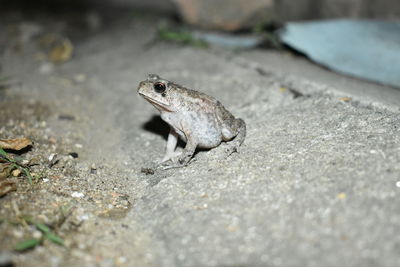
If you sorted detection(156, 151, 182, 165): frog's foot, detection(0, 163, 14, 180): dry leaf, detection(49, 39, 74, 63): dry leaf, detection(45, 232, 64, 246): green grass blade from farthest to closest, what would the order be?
detection(49, 39, 74, 63): dry leaf, detection(156, 151, 182, 165): frog's foot, detection(0, 163, 14, 180): dry leaf, detection(45, 232, 64, 246): green grass blade

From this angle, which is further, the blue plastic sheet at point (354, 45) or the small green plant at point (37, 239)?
the blue plastic sheet at point (354, 45)

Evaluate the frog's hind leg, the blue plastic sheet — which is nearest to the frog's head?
the frog's hind leg

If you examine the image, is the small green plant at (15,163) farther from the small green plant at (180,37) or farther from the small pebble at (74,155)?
the small green plant at (180,37)

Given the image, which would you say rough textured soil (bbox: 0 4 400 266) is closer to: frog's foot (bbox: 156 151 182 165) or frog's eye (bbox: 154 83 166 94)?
frog's foot (bbox: 156 151 182 165)

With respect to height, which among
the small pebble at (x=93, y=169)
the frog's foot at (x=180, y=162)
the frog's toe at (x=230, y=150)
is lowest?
the small pebble at (x=93, y=169)

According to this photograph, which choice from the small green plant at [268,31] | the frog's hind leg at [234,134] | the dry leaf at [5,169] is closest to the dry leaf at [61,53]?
the small green plant at [268,31]
